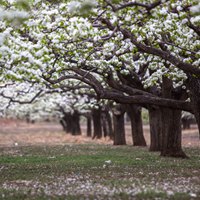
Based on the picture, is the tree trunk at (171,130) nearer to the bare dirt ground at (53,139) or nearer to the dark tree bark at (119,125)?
the dark tree bark at (119,125)

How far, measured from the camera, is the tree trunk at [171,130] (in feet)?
74.8

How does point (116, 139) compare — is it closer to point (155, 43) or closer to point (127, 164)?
point (127, 164)

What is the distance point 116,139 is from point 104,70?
16.9 m

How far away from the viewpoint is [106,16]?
1447 centimetres

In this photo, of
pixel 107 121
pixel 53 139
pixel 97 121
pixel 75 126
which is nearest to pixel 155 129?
pixel 107 121

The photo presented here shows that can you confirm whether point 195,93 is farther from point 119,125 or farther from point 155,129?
point 119,125

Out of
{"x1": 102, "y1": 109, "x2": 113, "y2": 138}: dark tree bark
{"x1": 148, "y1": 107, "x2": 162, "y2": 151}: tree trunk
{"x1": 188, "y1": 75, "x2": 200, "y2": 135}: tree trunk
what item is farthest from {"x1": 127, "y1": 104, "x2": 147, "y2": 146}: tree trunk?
{"x1": 188, "y1": 75, "x2": 200, "y2": 135}: tree trunk

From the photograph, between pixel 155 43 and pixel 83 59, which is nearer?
pixel 155 43

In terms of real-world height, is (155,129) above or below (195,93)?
below

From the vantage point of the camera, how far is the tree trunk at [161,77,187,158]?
22.8 meters

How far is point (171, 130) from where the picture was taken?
23062mm

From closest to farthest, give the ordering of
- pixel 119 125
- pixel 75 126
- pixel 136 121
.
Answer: pixel 136 121 < pixel 119 125 < pixel 75 126

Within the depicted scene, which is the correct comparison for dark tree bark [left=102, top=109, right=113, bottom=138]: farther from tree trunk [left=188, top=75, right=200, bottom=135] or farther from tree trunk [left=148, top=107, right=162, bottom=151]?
tree trunk [left=188, top=75, right=200, bottom=135]

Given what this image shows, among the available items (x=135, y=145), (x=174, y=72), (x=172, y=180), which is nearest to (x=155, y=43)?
(x=174, y=72)
